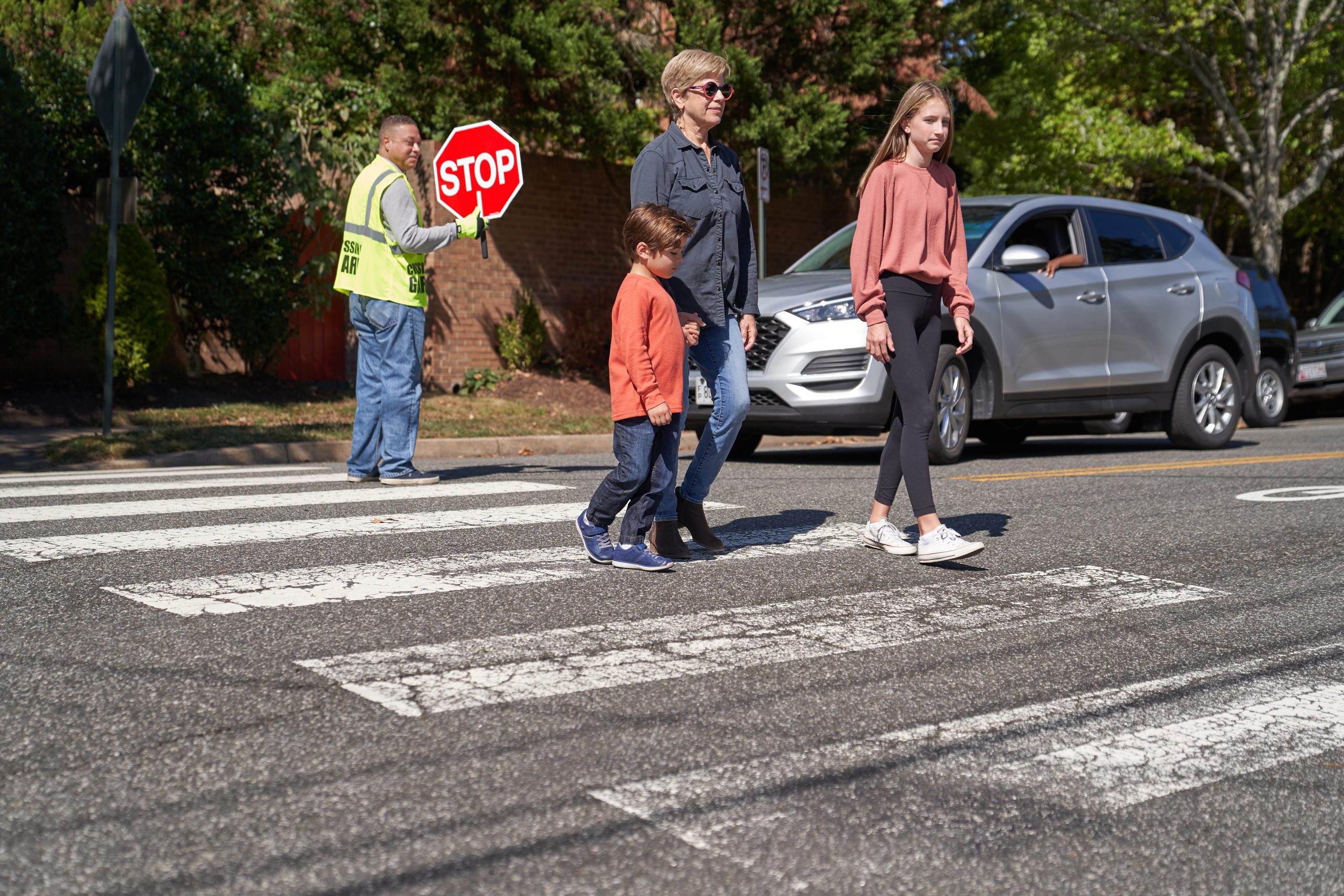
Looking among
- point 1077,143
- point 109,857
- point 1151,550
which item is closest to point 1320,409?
point 1077,143

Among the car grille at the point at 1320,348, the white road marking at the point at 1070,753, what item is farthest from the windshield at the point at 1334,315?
the white road marking at the point at 1070,753

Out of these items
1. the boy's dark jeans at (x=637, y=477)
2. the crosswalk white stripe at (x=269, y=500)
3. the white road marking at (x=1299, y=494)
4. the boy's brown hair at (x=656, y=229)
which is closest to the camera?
the boy's brown hair at (x=656, y=229)

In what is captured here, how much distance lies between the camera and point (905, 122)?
17.6 ft

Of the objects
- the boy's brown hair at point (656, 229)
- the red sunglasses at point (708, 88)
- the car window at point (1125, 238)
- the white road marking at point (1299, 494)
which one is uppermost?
the red sunglasses at point (708, 88)

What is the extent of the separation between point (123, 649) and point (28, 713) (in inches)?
23.1

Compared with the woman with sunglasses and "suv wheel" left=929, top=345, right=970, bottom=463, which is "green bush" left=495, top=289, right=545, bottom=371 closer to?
"suv wheel" left=929, top=345, right=970, bottom=463

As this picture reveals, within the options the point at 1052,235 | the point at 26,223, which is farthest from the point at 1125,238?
the point at 26,223

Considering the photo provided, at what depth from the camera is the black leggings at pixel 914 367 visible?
5340 millimetres

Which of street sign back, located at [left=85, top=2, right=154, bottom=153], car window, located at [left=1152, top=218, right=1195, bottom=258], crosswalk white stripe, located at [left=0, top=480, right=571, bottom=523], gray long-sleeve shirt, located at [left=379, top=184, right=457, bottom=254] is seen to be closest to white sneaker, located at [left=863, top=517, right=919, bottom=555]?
crosswalk white stripe, located at [left=0, top=480, right=571, bottom=523]

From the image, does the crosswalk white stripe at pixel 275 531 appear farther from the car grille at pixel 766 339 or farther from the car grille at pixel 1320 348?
the car grille at pixel 1320 348

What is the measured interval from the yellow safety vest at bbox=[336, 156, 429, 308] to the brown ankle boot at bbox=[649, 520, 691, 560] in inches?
122

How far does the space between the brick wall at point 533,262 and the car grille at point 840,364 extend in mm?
7715

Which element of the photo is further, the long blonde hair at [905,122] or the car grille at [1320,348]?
the car grille at [1320,348]

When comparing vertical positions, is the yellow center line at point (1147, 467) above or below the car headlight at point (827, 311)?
below
